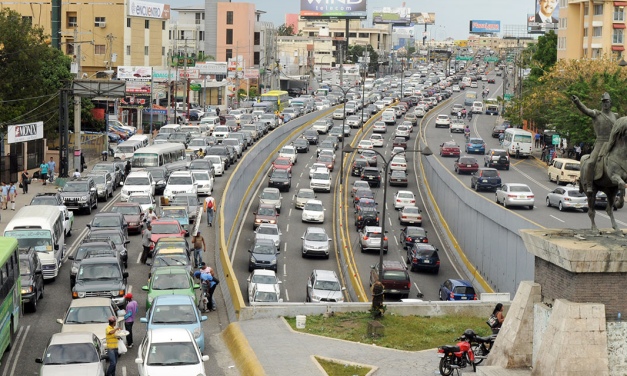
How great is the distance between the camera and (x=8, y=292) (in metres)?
22.0

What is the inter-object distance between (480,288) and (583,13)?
2203 inches

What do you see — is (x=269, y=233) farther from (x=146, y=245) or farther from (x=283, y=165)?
(x=283, y=165)

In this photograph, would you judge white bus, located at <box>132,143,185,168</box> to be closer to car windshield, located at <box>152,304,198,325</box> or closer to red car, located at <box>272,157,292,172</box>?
red car, located at <box>272,157,292,172</box>

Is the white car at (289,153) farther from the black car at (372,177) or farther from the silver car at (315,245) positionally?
the silver car at (315,245)

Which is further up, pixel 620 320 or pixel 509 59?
pixel 509 59

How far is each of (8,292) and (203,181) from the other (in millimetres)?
27005

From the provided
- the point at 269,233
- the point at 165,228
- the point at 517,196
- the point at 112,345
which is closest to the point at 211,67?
the point at 269,233

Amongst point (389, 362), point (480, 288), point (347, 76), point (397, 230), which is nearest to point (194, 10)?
point (347, 76)

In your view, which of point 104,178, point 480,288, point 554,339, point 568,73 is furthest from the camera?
point 568,73

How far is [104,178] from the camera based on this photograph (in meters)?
47.3

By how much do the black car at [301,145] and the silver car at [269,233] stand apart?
3203 centimetres

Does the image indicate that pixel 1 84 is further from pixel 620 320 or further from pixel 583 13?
pixel 583 13

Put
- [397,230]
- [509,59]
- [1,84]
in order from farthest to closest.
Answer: [509,59] → [1,84] → [397,230]

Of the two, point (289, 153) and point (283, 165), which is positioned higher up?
point (289, 153)
